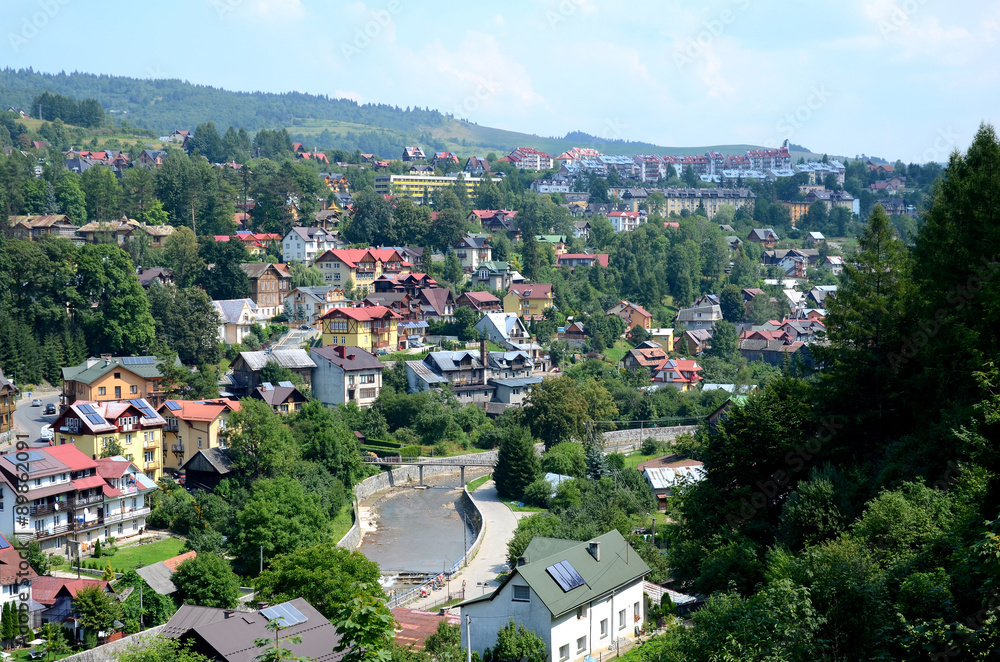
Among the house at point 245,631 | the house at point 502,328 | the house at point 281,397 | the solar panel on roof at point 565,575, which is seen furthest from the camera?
the house at point 502,328

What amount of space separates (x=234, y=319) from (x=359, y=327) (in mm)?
5295

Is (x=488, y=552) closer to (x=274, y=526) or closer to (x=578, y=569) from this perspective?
(x=274, y=526)

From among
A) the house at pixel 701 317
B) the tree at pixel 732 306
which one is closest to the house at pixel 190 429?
the house at pixel 701 317

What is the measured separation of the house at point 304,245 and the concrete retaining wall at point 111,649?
34.1 meters

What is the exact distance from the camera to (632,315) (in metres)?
55.1

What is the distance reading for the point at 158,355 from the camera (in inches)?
1474

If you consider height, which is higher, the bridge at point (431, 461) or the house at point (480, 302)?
the house at point (480, 302)

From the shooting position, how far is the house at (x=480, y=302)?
49.7 m

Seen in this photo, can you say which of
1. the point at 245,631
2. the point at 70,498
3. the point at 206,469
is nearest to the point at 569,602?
the point at 245,631

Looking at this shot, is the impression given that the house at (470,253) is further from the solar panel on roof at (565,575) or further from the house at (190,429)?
the solar panel on roof at (565,575)

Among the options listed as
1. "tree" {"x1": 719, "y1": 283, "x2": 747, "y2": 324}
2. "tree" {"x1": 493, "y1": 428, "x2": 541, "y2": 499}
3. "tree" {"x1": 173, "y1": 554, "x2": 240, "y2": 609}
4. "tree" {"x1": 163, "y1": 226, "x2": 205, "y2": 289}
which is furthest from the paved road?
"tree" {"x1": 719, "y1": 283, "x2": 747, "y2": 324}

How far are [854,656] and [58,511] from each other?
2048cm

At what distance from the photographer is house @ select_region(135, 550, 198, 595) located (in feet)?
69.3

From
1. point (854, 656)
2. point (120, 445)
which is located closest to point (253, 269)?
point (120, 445)
